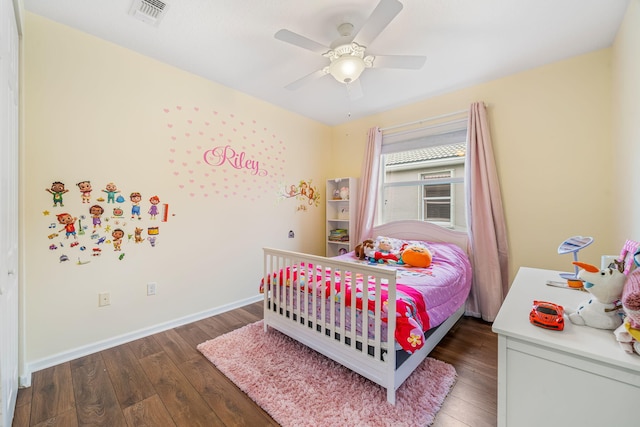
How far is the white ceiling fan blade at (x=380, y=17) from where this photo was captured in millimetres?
1335

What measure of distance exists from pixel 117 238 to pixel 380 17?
2568 millimetres

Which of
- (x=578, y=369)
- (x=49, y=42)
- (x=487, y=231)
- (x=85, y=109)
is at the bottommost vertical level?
(x=578, y=369)

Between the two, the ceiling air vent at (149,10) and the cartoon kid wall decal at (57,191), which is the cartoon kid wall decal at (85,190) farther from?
the ceiling air vent at (149,10)

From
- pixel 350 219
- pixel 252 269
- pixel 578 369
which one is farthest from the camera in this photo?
pixel 350 219

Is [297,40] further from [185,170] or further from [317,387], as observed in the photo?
[317,387]

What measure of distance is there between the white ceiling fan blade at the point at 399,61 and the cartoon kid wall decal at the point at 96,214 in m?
2.46

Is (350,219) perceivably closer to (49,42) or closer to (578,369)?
(578,369)

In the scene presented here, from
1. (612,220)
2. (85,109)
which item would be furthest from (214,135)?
(612,220)

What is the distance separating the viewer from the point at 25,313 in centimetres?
178

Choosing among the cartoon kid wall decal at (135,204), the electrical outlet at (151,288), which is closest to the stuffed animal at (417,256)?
the electrical outlet at (151,288)

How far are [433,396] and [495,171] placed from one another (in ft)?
7.21

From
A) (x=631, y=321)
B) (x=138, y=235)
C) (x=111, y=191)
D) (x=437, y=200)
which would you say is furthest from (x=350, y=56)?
(x=138, y=235)

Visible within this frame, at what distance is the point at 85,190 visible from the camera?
2002 mm

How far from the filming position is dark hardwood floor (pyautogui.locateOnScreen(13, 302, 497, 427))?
141 centimetres
